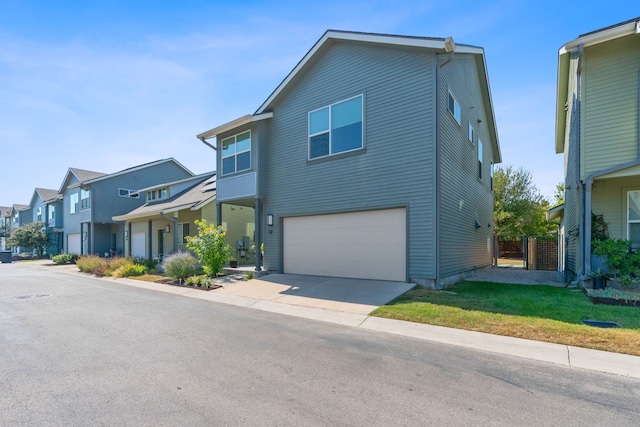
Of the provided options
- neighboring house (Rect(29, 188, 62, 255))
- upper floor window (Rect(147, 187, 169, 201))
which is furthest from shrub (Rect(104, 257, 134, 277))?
neighboring house (Rect(29, 188, 62, 255))

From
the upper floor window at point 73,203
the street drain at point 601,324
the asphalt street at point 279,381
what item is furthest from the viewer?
the upper floor window at point 73,203

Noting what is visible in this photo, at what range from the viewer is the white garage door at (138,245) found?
77.0 ft

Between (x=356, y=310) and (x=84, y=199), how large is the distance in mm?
28784

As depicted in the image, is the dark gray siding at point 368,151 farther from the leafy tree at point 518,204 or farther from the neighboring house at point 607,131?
the leafy tree at point 518,204

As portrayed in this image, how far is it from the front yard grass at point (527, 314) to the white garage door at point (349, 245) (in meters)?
1.62

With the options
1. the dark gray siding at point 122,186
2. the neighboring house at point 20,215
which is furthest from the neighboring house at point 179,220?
the neighboring house at point 20,215

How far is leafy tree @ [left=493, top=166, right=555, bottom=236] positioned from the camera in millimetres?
29406

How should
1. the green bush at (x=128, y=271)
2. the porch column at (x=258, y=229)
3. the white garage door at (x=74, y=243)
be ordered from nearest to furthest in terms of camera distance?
the porch column at (x=258, y=229)
the green bush at (x=128, y=271)
the white garage door at (x=74, y=243)

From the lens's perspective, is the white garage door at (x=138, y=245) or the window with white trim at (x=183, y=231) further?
the white garage door at (x=138, y=245)

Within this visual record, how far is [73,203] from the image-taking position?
29.4 m

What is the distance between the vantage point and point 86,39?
9.33m

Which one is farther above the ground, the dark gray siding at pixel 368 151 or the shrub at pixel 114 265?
the dark gray siding at pixel 368 151

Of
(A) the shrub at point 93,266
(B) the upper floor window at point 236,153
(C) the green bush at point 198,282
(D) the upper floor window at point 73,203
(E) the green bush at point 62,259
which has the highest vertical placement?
(B) the upper floor window at point 236,153

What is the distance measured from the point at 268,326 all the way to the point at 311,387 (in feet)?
9.05
